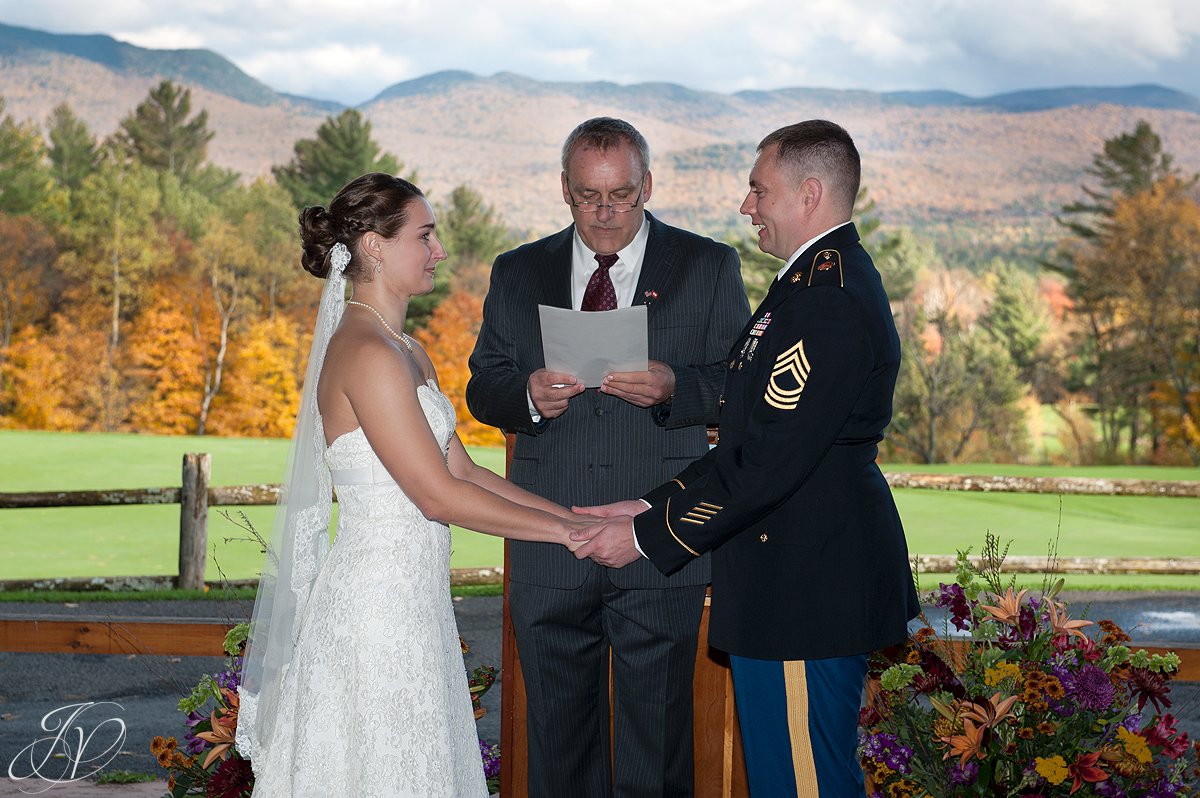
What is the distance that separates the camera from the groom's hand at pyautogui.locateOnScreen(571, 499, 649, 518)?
3.17 meters

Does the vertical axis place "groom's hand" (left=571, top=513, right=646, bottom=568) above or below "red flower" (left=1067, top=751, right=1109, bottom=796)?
above

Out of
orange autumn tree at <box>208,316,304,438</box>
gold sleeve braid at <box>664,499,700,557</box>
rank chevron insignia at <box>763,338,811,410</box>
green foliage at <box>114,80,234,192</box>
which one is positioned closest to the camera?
rank chevron insignia at <box>763,338,811,410</box>

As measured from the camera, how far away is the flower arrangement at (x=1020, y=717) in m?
2.99

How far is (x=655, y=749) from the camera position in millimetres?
3164

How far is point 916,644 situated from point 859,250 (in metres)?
1.18

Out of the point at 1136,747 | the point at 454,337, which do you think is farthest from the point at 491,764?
the point at 454,337

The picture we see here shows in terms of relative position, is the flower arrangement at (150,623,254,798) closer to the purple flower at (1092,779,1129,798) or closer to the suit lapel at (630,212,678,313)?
the suit lapel at (630,212,678,313)

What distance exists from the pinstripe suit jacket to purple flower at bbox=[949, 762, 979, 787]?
780 millimetres

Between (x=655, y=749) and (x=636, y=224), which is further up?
(x=636, y=224)

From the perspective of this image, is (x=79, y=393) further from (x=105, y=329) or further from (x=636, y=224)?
(x=636, y=224)

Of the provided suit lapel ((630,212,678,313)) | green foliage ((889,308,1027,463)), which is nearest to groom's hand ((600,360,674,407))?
suit lapel ((630,212,678,313))

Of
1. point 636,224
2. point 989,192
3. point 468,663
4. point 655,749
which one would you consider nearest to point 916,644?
point 655,749

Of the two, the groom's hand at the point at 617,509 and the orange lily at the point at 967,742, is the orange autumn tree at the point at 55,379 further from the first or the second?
the orange lily at the point at 967,742

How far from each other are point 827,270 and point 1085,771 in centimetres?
142
